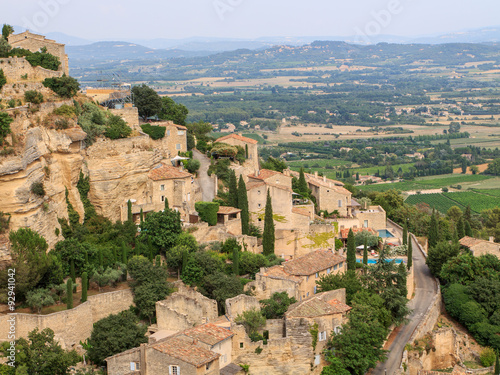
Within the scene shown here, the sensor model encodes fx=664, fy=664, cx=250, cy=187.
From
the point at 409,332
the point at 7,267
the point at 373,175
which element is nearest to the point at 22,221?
the point at 7,267

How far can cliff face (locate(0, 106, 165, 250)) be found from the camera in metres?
36.6

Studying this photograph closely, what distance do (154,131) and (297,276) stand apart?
18.5 m

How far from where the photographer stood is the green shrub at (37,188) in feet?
123

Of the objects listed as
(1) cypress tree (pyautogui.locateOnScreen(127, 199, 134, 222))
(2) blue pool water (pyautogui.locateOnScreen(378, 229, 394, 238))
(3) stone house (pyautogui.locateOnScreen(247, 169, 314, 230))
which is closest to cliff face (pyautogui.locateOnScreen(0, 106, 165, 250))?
(1) cypress tree (pyautogui.locateOnScreen(127, 199, 134, 222))

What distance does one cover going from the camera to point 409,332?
135 feet

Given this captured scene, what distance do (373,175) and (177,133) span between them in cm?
7575

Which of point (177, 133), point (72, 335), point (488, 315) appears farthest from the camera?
point (177, 133)

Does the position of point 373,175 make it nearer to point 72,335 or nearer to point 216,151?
point 216,151

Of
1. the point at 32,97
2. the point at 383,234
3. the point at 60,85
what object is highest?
the point at 60,85

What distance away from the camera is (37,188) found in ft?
123

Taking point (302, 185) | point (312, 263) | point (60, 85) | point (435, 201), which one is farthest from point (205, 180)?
point (435, 201)

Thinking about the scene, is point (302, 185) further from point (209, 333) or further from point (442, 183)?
point (442, 183)

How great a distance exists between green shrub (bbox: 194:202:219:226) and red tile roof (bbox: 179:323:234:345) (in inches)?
514

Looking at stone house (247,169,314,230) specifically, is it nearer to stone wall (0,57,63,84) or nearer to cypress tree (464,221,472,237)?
cypress tree (464,221,472,237)
